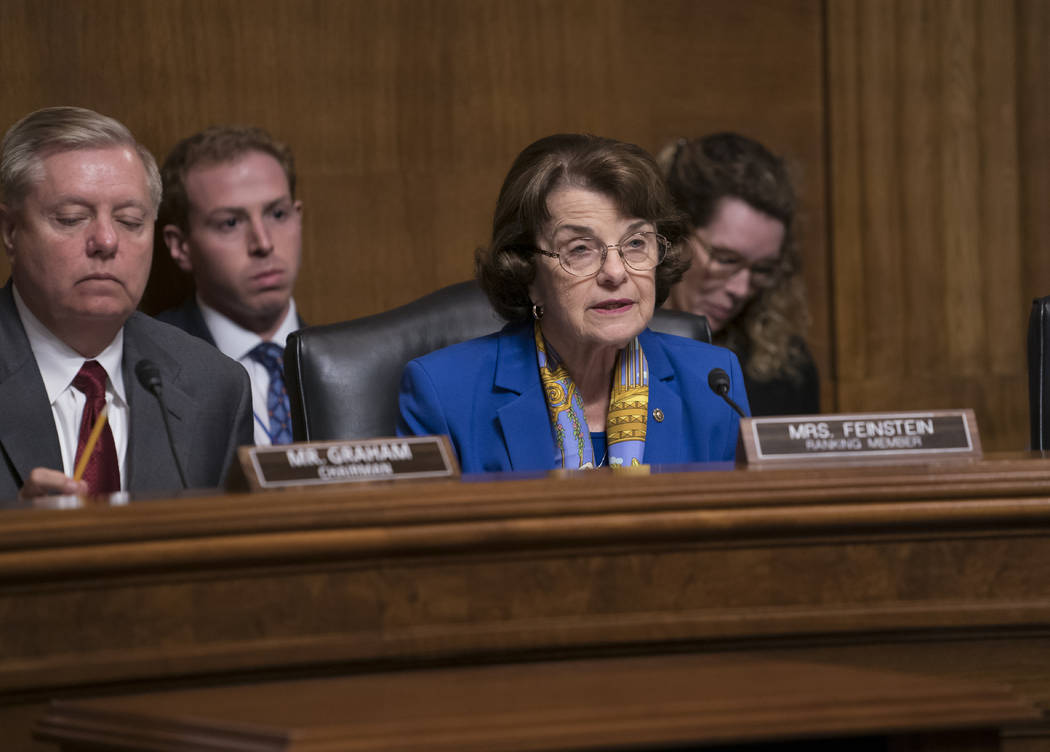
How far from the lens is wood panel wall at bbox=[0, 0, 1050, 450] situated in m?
3.61

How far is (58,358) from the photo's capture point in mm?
2250

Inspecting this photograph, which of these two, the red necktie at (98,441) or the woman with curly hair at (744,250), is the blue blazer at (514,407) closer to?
the red necktie at (98,441)

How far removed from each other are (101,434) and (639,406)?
88cm

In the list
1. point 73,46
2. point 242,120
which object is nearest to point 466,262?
point 242,120

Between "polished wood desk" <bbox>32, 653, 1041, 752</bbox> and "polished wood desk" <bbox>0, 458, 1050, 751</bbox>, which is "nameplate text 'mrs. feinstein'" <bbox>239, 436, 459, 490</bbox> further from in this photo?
"polished wood desk" <bbox>32, 653, 1041, 752</bbox>

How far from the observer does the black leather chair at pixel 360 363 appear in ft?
7.66

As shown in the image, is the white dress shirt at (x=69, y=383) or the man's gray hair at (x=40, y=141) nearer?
the white dress shirt at (x=69, y=383)

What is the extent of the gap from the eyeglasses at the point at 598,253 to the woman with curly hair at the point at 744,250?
114 centimetres

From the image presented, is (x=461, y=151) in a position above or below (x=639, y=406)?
above

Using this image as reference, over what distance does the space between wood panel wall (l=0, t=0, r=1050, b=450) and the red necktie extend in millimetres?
1303

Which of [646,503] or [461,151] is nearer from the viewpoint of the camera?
[646,503]

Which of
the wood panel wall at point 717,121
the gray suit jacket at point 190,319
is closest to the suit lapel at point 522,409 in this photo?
the gray suit jacket at point 190,319

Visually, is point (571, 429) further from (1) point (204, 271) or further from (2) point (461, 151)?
(2) point (461, 151)

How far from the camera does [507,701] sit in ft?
3.57
